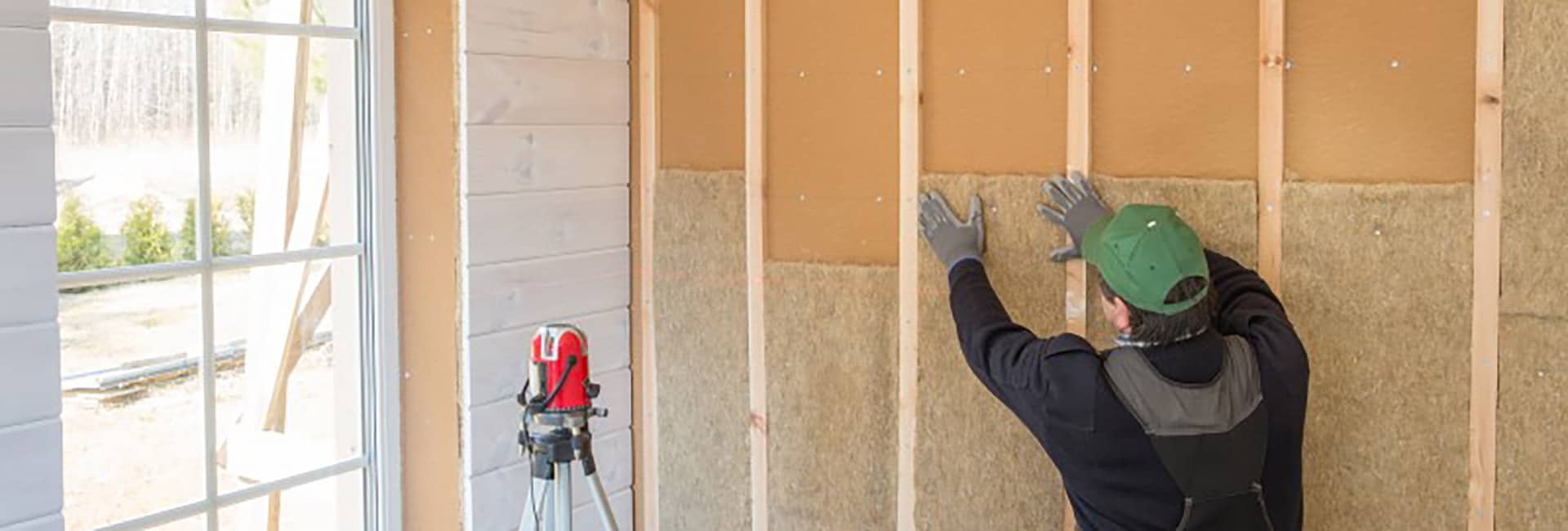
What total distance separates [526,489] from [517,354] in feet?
1.06

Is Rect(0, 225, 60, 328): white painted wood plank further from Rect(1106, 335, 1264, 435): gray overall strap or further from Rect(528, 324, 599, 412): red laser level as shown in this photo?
Rect(1106, 335, 1264, 435): gray overall strap

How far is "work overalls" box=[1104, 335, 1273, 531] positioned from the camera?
241 centimetres

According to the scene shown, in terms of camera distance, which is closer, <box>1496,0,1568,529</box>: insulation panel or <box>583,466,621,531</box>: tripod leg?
<box>1496,0,1568,529</box>: insulation panel

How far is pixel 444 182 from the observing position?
319cm

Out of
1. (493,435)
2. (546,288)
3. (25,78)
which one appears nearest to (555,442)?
(493,435)

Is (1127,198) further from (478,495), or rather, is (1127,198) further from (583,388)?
(478,495)

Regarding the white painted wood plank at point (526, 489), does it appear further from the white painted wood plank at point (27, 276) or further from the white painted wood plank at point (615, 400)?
the white painted wood plank at point (27, 276)

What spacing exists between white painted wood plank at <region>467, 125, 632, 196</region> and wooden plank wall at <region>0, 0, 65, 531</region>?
3.08ft

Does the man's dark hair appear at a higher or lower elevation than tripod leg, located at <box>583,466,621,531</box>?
higher

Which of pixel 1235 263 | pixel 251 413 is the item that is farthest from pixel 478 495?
pixel 1235 263

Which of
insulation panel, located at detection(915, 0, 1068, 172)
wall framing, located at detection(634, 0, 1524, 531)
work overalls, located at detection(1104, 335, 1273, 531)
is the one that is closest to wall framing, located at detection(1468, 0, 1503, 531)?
wall framing, located at detection(634, 0, 1524, 531)

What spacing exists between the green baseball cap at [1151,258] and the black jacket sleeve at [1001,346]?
0.43ft

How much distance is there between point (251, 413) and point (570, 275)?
80cm

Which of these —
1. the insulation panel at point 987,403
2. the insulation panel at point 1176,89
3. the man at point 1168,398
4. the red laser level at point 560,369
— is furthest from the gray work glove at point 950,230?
the red laser level at point 560,369
